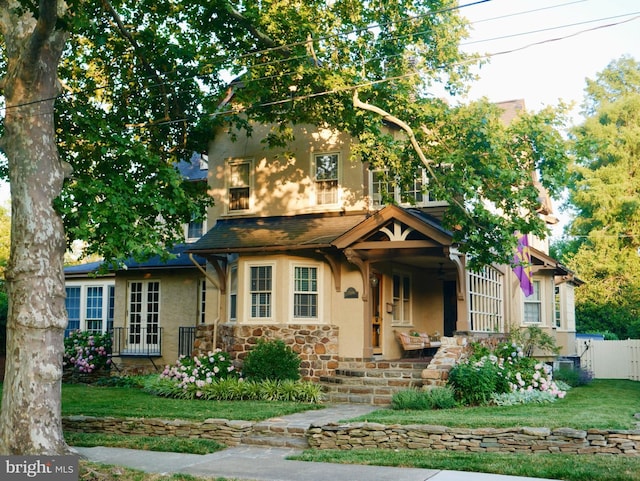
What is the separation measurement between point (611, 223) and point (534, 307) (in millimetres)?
14454

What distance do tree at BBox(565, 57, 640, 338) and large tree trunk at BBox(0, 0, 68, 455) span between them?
27371mm

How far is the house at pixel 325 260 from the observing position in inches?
646

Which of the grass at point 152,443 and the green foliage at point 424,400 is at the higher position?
the green foliage at point 424,400

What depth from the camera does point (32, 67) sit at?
990 centimetres

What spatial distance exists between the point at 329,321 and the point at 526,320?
7946mm

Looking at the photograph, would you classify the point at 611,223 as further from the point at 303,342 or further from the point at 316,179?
the point at 303,342

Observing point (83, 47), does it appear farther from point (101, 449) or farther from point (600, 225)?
point (600, 225)

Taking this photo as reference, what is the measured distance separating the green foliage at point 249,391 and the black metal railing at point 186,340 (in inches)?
161

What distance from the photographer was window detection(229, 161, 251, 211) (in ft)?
63.5

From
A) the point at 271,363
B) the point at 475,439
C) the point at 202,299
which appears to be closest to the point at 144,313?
the point at 202,299

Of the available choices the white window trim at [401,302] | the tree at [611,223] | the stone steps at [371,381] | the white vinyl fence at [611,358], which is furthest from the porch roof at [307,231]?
the tree at [611,223]

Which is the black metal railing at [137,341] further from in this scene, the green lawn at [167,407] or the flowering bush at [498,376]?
the flowering bush at [498,376]

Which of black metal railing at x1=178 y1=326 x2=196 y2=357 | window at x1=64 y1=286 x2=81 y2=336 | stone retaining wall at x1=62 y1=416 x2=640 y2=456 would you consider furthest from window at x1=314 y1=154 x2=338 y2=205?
window at x1=64 y1=286 x2=81 y2=336

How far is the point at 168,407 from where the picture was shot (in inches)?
540
